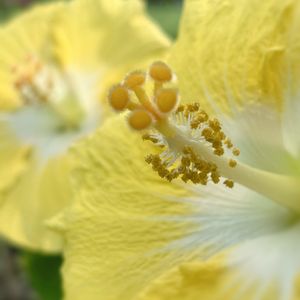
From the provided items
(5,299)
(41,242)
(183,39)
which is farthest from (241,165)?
(5,299)

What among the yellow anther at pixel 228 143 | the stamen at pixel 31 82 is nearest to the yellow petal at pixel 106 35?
the stamen at pixel 31 82

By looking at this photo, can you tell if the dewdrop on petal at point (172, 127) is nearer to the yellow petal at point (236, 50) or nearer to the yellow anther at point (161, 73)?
the yellow anther at point (161, 73)

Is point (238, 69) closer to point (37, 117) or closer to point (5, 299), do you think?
point (37, 117)

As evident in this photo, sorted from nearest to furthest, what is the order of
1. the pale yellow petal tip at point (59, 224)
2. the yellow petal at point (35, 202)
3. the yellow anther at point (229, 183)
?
the yellow anther at point (229, 183)
the pale yellow petal tip at point (59, 224)
the yellow petal at point (35, 202)

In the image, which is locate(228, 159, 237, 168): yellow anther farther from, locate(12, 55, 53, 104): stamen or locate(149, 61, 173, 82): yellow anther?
locate(12, 55, 53, 104): stamen

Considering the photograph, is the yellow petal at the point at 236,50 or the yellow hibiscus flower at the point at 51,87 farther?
the yellow hibiscus flower at the point at 51,87

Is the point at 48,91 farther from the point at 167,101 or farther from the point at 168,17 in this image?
the point at 167,101

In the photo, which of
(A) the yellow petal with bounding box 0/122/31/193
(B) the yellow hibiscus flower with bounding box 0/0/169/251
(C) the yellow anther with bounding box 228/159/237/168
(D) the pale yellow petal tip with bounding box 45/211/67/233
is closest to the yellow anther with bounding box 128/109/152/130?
(C) the yellow anther with bounding box 228/159/237/168
